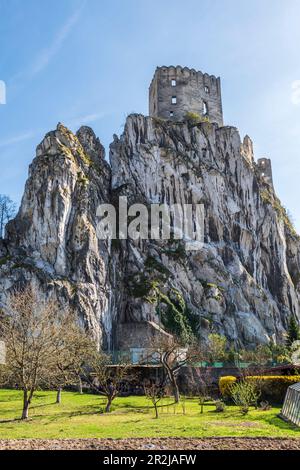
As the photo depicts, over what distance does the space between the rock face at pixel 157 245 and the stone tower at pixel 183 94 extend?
609 centimetres

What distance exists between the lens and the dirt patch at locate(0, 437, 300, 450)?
1312cm

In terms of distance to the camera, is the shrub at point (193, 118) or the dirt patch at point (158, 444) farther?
the shrub at point (193, 118)

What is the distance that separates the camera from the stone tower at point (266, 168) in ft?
345

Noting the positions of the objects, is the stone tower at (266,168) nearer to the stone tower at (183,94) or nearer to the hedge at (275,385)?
the stone tower at (183,94)

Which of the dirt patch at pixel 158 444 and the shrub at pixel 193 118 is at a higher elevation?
the shrub at pixel 193 118

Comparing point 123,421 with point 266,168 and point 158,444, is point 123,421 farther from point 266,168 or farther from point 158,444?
point 266,168

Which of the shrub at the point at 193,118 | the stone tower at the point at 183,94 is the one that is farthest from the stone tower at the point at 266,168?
the shrub at the point at 193,118

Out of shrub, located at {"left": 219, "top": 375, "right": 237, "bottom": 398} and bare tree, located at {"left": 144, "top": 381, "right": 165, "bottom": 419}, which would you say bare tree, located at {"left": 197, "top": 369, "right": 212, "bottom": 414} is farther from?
bare tree, located at {"left": 144, "top": 381, "right": 165, "bottom": 419}

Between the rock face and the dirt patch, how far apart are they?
38.3m

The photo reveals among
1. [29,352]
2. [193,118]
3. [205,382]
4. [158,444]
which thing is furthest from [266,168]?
[158,444]

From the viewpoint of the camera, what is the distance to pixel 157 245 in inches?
2785

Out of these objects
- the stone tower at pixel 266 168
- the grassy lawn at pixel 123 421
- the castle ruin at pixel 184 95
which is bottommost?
the grassy lawn at pixel 123 421

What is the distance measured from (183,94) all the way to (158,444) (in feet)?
275

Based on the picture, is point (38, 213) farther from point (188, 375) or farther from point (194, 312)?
point (188, 375)
